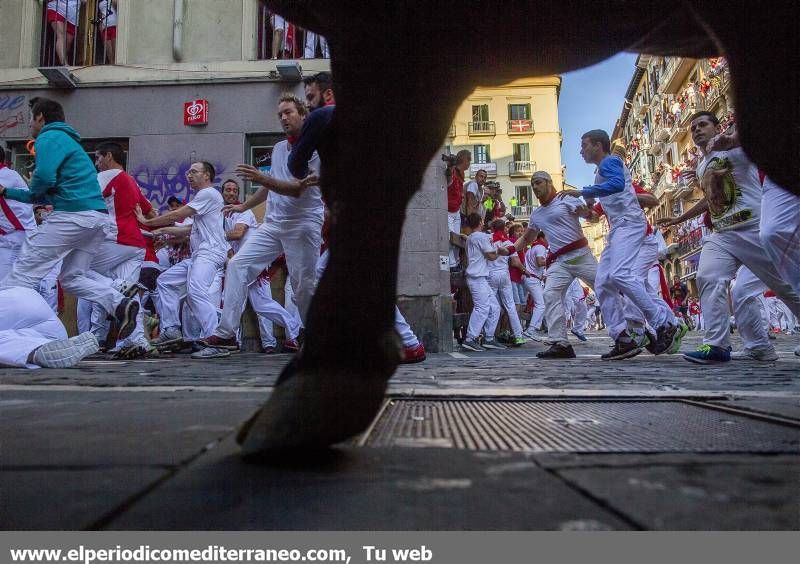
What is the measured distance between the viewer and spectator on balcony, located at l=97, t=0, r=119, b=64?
8842 mm

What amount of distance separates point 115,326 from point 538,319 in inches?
295

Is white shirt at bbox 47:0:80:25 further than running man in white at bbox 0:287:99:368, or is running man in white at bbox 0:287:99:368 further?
white shirt at bbox 47:0:80:25

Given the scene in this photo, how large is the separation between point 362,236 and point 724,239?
170 inches

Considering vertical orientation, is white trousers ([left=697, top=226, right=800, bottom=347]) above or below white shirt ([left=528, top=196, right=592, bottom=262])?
below

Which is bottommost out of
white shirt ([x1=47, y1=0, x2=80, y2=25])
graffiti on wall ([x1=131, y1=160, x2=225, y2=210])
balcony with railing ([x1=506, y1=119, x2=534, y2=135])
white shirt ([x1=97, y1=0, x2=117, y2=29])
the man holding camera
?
balcony with railing ([x1=506, y1=119, x2=534, y2=135])

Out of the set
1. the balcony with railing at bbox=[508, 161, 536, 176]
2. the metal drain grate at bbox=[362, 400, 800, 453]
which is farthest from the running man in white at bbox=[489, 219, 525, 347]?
A: the metal drain grate at bbox=[362, 400, 800, 453]

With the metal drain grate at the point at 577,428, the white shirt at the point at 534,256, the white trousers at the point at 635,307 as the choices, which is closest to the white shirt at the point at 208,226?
the white trousers at the point at 635,307

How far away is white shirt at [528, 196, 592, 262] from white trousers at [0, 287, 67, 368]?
A: 4315 mm

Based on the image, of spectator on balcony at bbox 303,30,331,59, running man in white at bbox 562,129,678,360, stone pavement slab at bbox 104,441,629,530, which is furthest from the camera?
running man in white at bbox 562,129,678,360

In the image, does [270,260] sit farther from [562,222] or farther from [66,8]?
[66,8]

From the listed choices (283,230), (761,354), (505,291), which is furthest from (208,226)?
(761,354)

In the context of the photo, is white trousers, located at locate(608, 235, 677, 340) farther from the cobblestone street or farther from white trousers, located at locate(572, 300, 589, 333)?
white trousers, located at locate(572, 300, 589, 333)
